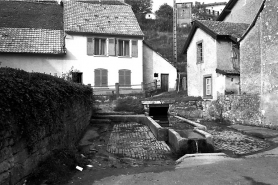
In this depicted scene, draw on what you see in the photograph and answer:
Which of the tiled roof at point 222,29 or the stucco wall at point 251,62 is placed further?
the tiled roof at point 222,29

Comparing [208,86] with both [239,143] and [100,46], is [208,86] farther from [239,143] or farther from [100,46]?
[100,46]

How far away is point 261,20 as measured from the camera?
41.6 feet

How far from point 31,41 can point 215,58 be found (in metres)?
16.2

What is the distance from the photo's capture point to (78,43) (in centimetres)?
2295

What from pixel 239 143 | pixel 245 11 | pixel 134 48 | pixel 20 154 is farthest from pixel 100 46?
pixel 20 154

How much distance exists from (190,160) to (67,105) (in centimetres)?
406

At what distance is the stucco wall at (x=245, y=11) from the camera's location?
18.4 m

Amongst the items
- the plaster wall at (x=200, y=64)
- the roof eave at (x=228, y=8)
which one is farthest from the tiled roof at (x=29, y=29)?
the roof eave at (x=228, y=8)

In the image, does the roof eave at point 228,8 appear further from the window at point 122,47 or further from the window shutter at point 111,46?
the window shutter at point 111,46

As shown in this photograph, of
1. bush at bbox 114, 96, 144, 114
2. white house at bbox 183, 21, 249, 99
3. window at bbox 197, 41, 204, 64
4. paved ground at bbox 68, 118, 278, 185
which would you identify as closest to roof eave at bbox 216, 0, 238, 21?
white house at bbox 183, 21, 249, 99

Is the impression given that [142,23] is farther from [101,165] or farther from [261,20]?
[101,165]

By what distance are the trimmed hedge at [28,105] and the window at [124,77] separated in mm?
17798

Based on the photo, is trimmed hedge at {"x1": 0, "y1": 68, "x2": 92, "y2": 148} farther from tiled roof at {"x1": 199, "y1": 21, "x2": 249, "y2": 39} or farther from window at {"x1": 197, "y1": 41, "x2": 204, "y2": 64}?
window at {"x1": 197, "y1": 41, "x2": 204, "y2": 64}

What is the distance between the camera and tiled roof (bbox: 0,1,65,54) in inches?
834
